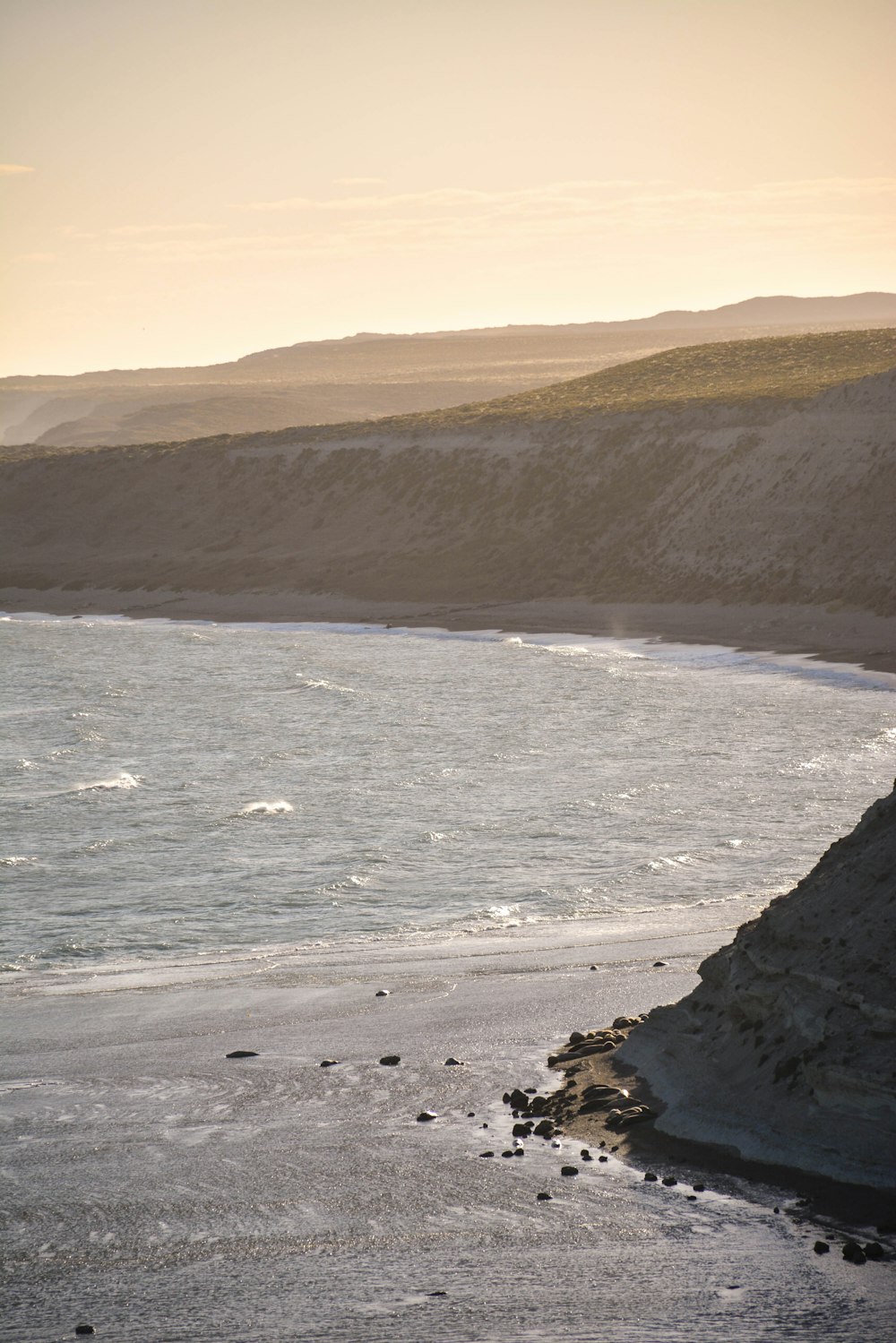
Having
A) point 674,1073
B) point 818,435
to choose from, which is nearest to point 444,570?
point 818,435

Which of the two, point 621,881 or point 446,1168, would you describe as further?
point 621,881

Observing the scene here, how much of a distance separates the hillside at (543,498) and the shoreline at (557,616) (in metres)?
1.23

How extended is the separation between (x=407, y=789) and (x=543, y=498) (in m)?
45.8

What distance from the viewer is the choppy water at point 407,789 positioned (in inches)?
751

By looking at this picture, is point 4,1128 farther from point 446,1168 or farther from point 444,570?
point 444,570

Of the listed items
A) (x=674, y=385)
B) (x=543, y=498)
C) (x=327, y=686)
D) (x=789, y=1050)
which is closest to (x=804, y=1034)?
(x=789, y=1050)

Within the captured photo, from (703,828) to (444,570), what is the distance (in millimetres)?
43416

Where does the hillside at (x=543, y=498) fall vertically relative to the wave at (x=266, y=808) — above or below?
above

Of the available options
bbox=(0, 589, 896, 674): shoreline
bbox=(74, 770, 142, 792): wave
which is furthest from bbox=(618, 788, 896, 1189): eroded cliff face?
bbox=(0, 589, 896, 674): shoreline

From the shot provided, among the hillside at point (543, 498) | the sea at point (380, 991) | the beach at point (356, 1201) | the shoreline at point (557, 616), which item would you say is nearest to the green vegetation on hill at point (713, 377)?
the hillside at point (543, 498)

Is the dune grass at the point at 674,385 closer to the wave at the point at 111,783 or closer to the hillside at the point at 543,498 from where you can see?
the hillside at the point at 543,498

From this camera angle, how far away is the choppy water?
1908cm

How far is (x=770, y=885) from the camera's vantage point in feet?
62.0

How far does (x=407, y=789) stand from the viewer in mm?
27109
